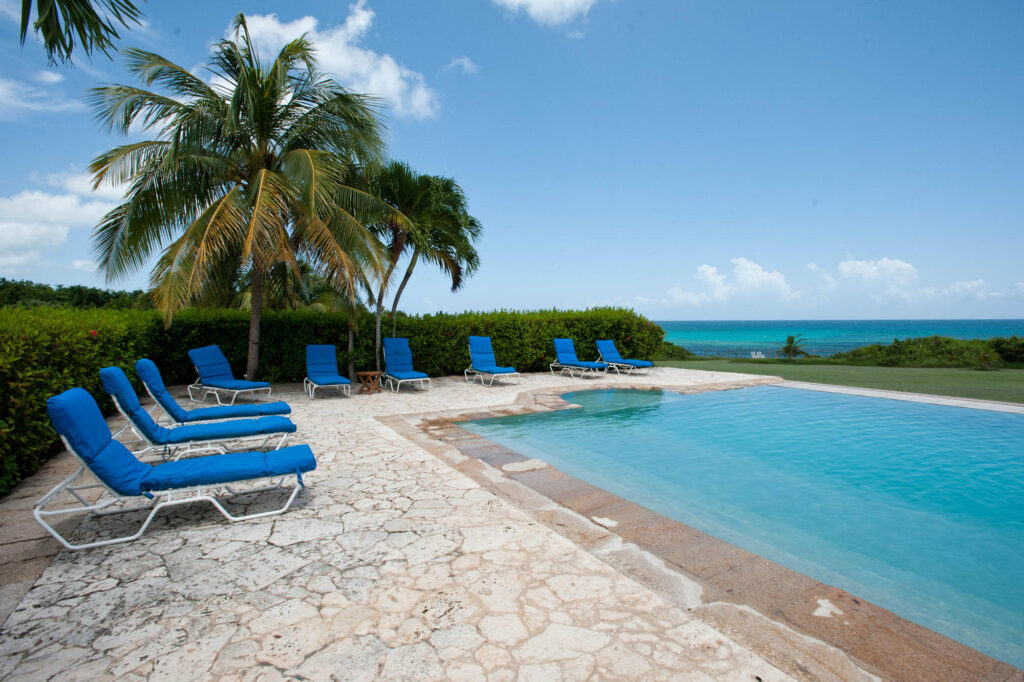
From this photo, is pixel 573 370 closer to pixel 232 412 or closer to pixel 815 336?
pixel 232 412

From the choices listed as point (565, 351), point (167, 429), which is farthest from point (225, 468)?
point (565, 351)

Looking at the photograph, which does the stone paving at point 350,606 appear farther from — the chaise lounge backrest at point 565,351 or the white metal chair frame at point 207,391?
the chaise lounge backrest at point 565,351

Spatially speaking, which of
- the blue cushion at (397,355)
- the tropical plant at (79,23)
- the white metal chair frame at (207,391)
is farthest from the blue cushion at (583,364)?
the tropical plant at (79,23)

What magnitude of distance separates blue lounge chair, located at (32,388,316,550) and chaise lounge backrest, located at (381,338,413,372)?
716 centimetres

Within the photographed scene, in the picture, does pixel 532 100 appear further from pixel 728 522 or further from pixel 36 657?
pixel 36 657

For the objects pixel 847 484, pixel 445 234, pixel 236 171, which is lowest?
pixel 847 484

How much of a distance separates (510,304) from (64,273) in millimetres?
12416

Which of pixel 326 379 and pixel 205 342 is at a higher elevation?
pixel 205 342

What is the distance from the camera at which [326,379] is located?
995cm

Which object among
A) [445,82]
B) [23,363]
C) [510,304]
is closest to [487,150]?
[445,82]

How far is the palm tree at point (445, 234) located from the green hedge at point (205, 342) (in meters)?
1.25

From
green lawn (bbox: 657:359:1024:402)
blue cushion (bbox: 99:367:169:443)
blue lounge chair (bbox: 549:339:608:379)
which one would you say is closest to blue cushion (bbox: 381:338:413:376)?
blue lounge chair (bbox: 549:339:608:379)

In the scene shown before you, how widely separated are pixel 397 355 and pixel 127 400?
7.07 m

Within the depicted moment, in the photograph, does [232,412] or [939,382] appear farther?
[939,382]
